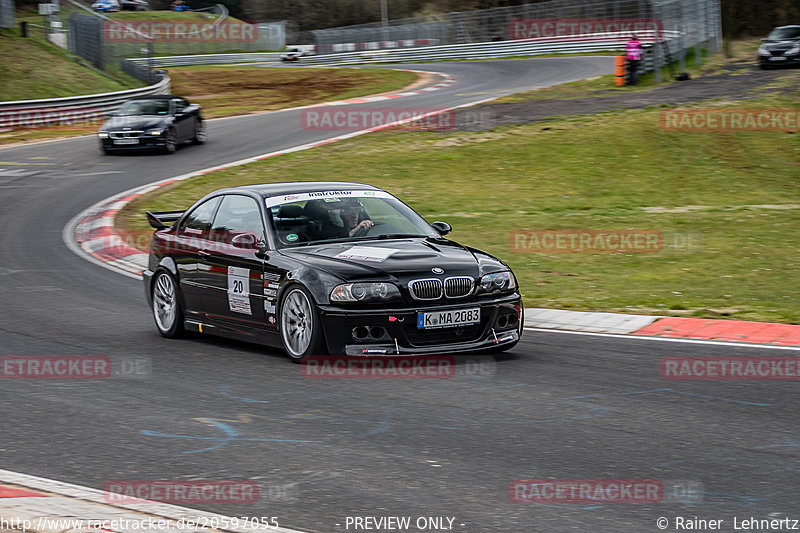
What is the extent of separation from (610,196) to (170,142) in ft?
40.8

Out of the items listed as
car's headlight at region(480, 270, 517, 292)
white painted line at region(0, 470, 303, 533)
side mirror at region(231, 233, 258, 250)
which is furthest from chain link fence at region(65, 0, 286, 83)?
white painted line at region(0, 470, 303, 533)

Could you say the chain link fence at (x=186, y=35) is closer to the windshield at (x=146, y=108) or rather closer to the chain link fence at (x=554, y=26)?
the chain link fence at (x=554, y=26)

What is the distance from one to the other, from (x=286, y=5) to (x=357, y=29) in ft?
93.4

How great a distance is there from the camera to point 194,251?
974cm

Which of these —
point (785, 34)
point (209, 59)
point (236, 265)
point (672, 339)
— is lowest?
point (672, 339)

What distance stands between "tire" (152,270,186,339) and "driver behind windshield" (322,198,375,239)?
5.86 ft

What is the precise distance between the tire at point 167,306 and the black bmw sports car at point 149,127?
59.5ft

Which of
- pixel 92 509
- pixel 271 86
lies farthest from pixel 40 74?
pixel 92 509

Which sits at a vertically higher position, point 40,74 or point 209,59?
point 209,59

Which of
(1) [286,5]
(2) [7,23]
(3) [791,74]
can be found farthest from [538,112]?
(1) [286,5]

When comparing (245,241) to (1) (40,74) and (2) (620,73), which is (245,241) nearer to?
(2) (620,73)

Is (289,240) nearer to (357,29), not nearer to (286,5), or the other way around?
(357,29)

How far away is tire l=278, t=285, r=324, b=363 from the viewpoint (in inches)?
319

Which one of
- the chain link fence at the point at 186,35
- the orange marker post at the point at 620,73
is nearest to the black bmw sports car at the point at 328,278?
the orange marker post at the point at 620,73
